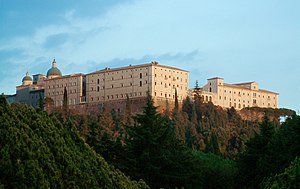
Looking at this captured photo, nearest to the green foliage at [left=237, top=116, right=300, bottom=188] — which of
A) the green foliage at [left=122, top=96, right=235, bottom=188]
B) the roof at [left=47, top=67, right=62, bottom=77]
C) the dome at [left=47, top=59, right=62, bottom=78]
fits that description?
the green foliage at [left=122, top=96, right=235, bottom=188]

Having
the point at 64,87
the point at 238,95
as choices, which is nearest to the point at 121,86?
the point at 64,87

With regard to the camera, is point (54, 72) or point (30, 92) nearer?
point (30, 92)

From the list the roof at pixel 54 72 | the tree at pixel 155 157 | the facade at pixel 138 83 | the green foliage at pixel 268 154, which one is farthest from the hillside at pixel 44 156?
the roof at pixel 54 72

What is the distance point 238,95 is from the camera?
3526 inches

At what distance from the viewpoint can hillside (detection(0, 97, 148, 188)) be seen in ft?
25.4

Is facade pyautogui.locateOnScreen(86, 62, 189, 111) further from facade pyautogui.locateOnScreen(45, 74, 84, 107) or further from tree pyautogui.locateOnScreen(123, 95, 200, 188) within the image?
tree pyautogui.locateOnScreen(123, 95, 200, 188)

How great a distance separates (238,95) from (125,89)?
738 inches

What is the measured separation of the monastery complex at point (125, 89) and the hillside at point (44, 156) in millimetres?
64617

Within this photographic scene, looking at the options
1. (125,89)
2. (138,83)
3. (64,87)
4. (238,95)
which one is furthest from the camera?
(238,95)

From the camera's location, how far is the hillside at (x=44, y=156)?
7730mm

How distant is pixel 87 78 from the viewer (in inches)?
3278

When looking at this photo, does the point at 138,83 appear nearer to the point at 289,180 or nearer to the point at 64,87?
the point at 64,87

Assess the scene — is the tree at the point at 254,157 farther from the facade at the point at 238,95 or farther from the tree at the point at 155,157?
the facade at the point at 238,95

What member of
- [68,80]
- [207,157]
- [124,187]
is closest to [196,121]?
[68,80]
